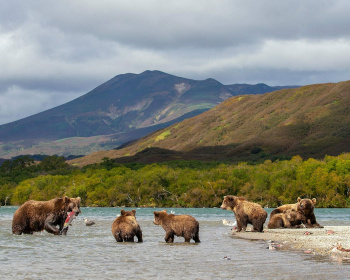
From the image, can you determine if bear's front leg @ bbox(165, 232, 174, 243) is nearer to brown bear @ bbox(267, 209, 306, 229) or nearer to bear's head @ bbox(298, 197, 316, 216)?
bear's head @ bbox(298, 197, 316, 216)

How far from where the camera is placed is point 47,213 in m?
29.1

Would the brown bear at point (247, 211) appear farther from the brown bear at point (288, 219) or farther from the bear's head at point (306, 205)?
the brown bear at point (288, 219)

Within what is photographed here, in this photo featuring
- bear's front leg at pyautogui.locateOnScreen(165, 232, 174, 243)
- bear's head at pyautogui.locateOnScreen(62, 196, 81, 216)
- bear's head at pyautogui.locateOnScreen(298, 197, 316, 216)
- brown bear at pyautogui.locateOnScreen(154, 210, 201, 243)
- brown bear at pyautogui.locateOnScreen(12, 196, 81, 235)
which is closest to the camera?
brown bear at pyautogui.locateOnScreen(154, 210, 201, 243)

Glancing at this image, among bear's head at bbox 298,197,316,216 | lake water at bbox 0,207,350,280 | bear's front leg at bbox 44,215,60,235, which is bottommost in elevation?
lake water at bbox 0,207,350,280

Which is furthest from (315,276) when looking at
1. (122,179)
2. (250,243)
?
(122,179)

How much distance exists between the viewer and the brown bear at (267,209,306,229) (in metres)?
35.9

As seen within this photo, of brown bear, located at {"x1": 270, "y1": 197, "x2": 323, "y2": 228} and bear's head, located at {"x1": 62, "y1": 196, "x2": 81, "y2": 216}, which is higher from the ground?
bear's head, located at {"x1": 62, "y1": 196, "x2": 81, "y2": 216}

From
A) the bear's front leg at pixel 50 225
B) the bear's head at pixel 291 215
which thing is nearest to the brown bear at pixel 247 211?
the bear's head at pixel 291 215

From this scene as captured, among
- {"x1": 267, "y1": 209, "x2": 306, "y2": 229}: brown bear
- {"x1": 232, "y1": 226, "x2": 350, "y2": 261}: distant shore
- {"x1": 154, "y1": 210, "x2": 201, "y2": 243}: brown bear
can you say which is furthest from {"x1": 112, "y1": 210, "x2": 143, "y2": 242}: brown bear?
{"x1": 267, "y1": 209, "x2": 306, "y2": 229}: brown bear

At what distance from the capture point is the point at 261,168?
155750 millimetres

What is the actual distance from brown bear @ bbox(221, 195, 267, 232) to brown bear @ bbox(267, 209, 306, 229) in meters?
3.88

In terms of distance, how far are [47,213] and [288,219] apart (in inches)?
615

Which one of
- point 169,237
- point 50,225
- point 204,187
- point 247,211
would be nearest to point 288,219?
point 247,211

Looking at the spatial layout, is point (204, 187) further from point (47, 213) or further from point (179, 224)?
point (179, 224)
